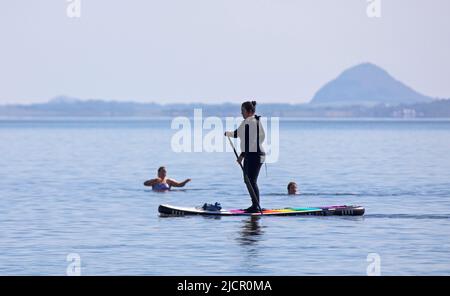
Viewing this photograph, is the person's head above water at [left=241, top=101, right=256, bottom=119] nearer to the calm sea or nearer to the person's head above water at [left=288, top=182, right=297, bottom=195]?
the calm sea

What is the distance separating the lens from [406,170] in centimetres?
5894

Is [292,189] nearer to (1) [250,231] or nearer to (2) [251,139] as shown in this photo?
(2) [251,139]

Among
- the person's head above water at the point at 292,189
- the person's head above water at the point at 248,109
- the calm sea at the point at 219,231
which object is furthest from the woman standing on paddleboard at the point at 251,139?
the person's head above water at the point at 292,189

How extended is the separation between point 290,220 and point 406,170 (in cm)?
3025

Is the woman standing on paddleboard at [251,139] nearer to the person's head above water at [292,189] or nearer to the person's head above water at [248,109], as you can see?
the person's head above water at [248,109]

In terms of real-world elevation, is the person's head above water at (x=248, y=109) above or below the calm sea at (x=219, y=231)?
above

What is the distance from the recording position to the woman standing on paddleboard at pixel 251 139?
2766 centimetres

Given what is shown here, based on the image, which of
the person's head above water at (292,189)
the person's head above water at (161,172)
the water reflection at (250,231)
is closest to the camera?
the water reflection at (250,231)

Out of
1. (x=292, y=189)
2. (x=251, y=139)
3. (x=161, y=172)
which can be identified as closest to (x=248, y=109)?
A: (x=251, y=139)

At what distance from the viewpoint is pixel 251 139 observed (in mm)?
27891

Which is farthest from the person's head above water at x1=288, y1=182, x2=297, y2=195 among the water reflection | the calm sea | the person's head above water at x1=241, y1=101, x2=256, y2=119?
the person's head above water at x1=241, y1=101, x2=256, y2=119
